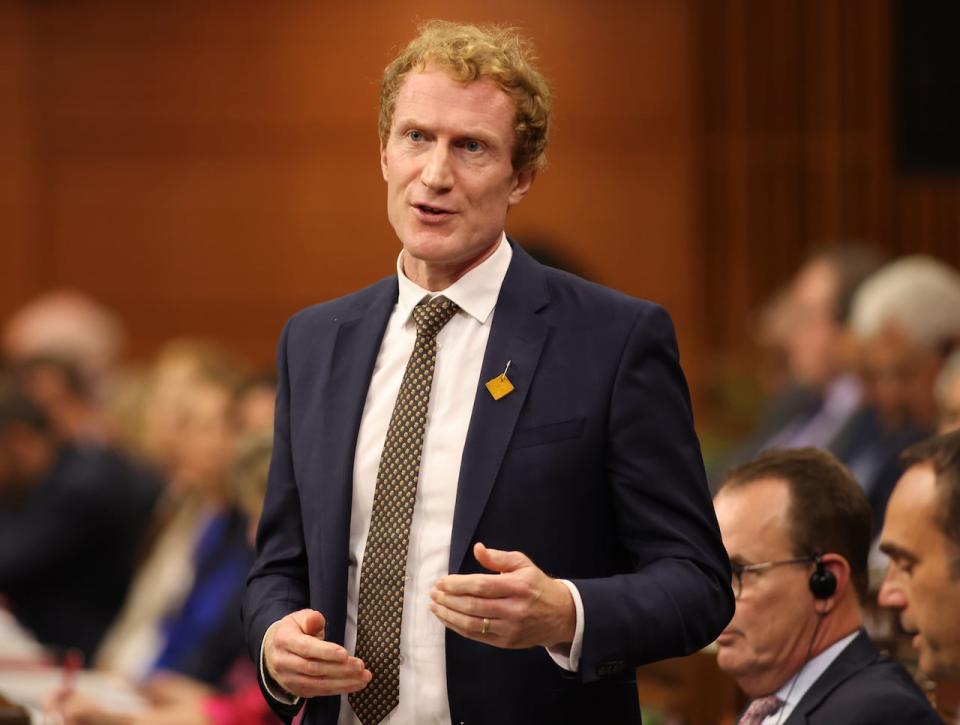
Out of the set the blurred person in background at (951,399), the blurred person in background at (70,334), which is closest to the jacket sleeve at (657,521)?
the blurred person in background at (951,399)

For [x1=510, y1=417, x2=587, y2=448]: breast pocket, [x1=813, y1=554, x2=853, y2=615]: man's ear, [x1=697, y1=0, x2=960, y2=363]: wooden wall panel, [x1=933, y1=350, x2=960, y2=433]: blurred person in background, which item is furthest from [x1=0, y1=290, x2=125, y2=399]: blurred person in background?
[x1=510, y1=417, x2=587, y2=448]: breast pocket

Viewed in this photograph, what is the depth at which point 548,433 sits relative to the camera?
2.04 m

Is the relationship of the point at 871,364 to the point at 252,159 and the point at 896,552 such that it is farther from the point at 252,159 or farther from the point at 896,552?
the point at 252,159

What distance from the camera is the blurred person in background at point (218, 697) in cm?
337

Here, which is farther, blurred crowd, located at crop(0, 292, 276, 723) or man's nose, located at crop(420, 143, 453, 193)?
blurred crowd, located at crop(0, 292, 276, 723)

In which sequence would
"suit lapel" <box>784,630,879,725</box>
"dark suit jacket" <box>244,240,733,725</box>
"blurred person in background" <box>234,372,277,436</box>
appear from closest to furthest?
"dark suit jacket" <box>244,240,733,725</box> → "suit lapel" <box>784,630,879,725</box> → "blurred person in background" <box>234,372,277,436</box>

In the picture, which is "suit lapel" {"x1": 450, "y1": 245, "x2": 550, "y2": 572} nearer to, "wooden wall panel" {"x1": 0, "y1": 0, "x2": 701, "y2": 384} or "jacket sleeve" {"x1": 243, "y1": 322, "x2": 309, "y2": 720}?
"jacket sleeve" {"x1": 243, "y1": 322, "x2": 309, "y2": 720}

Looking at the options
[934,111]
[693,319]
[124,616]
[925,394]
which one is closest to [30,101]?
[693,319]

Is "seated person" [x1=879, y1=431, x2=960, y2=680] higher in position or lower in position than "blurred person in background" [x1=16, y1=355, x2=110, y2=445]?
higher

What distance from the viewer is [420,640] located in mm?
2074

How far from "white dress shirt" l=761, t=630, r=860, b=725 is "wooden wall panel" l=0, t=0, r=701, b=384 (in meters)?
7.59

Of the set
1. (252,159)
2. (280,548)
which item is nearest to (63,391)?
(252,159)

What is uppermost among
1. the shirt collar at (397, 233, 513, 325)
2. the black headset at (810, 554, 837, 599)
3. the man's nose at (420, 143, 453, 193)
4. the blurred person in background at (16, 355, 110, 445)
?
the man's nose at (420, 143, 453, 193)

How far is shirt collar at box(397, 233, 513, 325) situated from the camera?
2.18 metres
